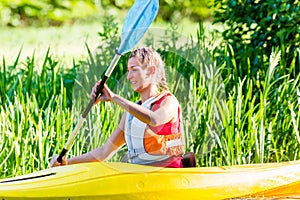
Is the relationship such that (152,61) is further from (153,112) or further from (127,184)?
(127,184)

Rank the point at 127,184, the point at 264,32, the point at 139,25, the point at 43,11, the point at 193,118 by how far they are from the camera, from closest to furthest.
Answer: the point at 127,184 < the point at 139,25 < the point at 193,118 < the point at 264,32 < the point at 43,11

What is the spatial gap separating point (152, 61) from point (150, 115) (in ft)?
0.81

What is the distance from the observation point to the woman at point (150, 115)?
4074 mm

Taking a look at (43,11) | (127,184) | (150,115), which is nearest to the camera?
(150,115)

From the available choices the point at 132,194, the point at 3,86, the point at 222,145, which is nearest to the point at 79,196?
the point at 132,194

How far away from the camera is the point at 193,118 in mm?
4801

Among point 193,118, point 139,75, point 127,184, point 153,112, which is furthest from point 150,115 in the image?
point 193,118

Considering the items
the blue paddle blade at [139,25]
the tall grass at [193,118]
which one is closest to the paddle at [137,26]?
the blue paddle blade at [139,25]

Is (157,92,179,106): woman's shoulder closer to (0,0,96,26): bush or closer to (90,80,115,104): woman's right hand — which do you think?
(90,80,115,104): woman's right hand

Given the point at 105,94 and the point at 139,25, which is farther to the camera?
the point at 139,25

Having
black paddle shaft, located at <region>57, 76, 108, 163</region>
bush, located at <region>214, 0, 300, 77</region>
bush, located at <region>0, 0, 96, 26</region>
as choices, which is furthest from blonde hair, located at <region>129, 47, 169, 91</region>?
bush, located at <region>0, 0, 96, 26</region>

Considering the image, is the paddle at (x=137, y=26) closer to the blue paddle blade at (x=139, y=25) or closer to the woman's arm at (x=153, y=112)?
the blue paddle blade at (x=139, y=25)

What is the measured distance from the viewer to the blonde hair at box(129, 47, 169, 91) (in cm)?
414

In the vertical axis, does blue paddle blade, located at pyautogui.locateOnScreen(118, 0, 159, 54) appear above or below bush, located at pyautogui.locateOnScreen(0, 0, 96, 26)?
below
